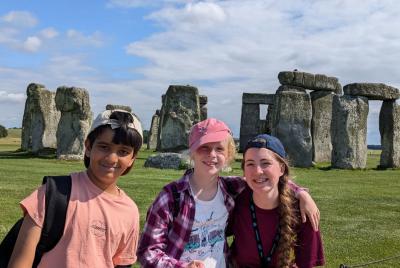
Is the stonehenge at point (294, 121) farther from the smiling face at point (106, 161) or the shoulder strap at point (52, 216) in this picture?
the shoulder strap at point (52, 216)

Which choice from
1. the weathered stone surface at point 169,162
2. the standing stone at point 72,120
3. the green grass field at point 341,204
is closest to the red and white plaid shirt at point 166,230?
the green grass field at point 341,204

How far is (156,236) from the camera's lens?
10.9ft

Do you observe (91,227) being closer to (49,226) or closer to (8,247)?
(49,226)

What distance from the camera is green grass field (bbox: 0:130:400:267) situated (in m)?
7.01

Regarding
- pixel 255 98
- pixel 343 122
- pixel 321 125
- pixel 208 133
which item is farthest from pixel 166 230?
pixel 255 98

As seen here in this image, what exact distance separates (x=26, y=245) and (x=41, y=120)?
21.9 metres

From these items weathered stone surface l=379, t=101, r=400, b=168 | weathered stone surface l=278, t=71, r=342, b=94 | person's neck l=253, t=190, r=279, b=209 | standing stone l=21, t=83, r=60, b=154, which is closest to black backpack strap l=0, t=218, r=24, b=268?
person's neck l=253, t=190, r=279, b=209

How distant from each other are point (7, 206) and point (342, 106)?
14633mm

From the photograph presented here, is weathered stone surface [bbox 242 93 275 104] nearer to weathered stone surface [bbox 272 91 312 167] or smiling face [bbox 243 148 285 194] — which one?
weathered stone surface [bbox 272 91 312 167]

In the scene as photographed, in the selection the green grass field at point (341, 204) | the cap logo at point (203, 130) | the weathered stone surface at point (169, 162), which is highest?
the cap logo at point (203, 130)

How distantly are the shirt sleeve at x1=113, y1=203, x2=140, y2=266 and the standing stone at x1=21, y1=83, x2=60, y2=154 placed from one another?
66.4ft

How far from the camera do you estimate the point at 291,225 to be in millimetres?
3600

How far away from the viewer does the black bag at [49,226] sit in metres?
2.70

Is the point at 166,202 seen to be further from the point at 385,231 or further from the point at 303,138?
the point at 303,138
